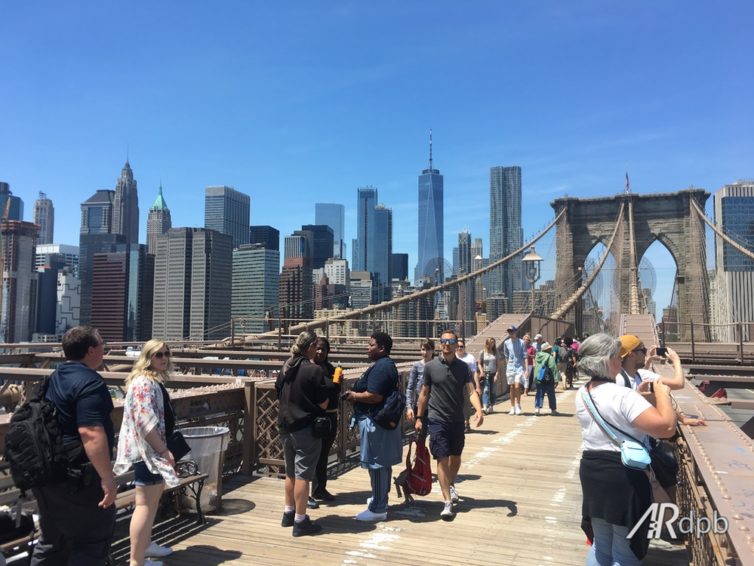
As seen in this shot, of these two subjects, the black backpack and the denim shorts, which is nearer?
the black backpack

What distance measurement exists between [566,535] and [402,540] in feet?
4.47

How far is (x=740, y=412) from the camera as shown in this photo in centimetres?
1884

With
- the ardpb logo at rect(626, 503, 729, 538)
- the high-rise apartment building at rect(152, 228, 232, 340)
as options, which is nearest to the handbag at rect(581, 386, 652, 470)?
the ardpb logo at rect(626, 503, 729, 538)

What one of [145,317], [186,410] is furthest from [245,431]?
[145,317]

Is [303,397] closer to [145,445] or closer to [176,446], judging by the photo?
[176,446]

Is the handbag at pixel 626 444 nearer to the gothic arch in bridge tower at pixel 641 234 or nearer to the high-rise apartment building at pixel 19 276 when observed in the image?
the gothic arch in bridge tower at pixel 641 234

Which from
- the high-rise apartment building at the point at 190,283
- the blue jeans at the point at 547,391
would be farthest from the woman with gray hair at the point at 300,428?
the high-rise apartment building at the point at 190,283

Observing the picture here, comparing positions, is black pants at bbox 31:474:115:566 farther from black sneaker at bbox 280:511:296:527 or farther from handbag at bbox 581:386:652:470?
handbag at bbox 581:386:652:470

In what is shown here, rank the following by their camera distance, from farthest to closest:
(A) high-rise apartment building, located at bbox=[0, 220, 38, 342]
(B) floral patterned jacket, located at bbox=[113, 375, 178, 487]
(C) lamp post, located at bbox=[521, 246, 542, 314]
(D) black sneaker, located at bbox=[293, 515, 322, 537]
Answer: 1. (A) high-rise apartment building, located at bbox=[0, 220, 38, 342]
2. (C) lamp post, located at bbox=[521, 246, 542, 314]
3. (D) black sneaker, located at bbox=[293, 515, 322, 537]
4. (B) floral patterned jacket, located at bbox=[113, 375, 178, 487]

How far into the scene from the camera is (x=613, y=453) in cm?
302

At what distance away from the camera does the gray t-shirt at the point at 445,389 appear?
208 inches

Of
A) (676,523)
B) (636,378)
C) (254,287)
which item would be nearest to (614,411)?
(636,378)

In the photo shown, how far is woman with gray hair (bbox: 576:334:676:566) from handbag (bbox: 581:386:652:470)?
0.02 metres

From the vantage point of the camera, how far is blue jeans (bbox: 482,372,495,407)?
465 inches
